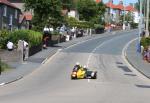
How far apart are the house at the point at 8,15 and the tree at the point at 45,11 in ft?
19.5

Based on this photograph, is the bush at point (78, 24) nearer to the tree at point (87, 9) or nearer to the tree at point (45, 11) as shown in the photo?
the tree at point (87, 9)

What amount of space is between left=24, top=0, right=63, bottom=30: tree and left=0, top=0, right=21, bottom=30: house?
595 centimetres

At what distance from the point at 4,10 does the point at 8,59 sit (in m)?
33.4

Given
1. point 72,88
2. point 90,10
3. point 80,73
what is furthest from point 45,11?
point 90,10

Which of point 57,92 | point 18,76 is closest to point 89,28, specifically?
point 18,76

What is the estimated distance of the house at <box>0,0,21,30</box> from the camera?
80.3 m

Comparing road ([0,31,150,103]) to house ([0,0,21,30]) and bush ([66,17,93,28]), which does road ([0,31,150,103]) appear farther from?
bush ([66,17,93,28])

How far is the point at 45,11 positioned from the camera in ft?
239

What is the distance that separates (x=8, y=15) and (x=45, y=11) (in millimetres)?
12149

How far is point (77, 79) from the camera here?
35438mm

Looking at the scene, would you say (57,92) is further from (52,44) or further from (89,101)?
(52,44)

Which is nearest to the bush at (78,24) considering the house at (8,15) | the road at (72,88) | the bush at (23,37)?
the house at (8,15)

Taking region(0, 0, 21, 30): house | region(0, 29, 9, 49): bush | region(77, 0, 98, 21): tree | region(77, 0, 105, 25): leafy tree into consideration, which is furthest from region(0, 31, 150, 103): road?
region(77, 0, 105, 25): leafy tree

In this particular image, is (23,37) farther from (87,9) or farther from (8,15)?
(87,9)
